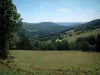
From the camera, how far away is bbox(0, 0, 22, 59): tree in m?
35.9

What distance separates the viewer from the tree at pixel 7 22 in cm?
3588

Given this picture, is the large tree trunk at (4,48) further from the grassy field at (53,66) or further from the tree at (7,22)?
the grassy field at (53,66)

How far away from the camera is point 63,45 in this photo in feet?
274

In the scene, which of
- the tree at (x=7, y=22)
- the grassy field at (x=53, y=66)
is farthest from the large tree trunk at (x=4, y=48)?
the grassy field at (x=53, y=66)

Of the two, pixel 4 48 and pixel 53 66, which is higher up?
pixel 4 48

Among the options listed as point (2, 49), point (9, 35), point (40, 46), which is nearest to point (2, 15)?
point (9, 35)

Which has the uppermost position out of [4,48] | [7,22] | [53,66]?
[7,22]

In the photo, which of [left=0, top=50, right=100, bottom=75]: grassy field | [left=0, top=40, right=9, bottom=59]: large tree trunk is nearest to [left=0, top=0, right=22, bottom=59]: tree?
[left=0, top=40, right=9, bottom=59]: large tree trunk

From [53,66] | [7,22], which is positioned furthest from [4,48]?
[53,66]

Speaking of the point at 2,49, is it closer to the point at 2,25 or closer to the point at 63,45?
the point at 2,25

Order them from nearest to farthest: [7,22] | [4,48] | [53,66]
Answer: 1. [53,66]
2. [7,22]
3. [4,48]

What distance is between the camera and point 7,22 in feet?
118

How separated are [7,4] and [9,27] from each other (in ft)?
15.6

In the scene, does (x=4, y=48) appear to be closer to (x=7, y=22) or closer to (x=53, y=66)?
(x=7, y=22)
